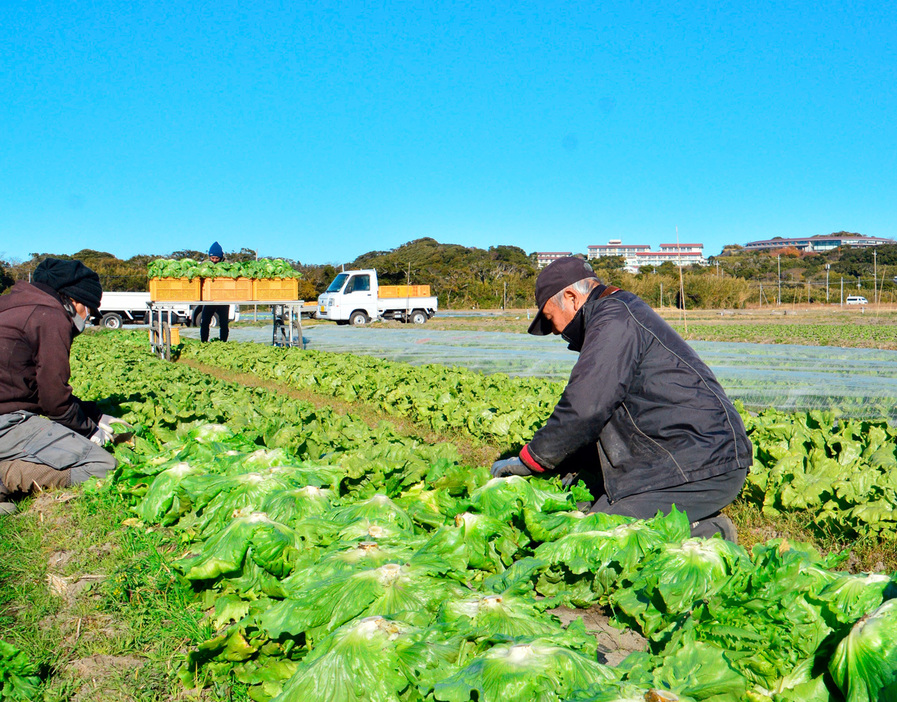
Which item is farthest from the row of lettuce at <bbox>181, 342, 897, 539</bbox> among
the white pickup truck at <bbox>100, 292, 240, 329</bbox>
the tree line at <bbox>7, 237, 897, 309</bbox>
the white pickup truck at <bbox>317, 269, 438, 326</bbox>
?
the tree line at <bbox>7, 237, 897, 309</bbox>

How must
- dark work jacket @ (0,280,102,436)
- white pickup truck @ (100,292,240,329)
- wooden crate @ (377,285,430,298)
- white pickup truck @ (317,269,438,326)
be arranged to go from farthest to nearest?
wooden crate @ (377,285,430,298), white pickup truck @ (100,292,240,329), white pickup truck @ (317,269,438,326), dark work jacket @ (0,280,102,436)

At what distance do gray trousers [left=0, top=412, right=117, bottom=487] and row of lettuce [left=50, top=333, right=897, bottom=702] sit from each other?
107cm

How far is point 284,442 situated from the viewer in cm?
420

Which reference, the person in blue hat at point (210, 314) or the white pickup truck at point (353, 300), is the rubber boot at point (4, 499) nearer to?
the person in blue hat at point (210, 314)

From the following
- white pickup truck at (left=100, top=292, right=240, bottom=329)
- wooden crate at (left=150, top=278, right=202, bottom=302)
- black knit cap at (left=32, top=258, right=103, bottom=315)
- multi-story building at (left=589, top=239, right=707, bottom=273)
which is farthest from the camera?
multi-story building at (left=589, top=239, right=707, bottom=273)

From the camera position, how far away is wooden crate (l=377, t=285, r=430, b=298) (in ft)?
102

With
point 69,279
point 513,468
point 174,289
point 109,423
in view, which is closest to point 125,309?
point 174,289

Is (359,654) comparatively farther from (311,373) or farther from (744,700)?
(311,373)

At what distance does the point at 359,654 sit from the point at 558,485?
1.77 m

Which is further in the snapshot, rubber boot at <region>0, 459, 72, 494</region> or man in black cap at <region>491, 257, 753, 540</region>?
rubber boot at <region>0, 459, 72, 494</region>

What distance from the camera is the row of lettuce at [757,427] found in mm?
3963

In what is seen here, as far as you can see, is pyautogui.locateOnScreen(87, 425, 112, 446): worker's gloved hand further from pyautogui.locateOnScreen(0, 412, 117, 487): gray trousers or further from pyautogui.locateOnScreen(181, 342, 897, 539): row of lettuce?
pyautogui.locateOnScreen(181, 342, 897, 539): row of lettuce

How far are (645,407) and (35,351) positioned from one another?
4087mm

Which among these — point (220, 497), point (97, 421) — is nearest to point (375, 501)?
point (220, 497)
